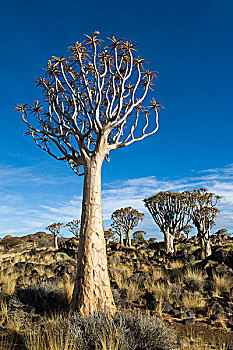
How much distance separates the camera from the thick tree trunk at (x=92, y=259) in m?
5.48

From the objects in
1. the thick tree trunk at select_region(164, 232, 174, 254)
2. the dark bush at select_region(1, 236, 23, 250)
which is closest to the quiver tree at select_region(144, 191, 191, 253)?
the thick tree trunk at select_region(164, 232, 174, 254)

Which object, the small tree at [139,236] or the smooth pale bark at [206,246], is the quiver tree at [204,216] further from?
the small tree at [139,236]

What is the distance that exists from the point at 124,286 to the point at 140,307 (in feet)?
5.79

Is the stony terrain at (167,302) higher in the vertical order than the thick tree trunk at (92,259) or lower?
lower

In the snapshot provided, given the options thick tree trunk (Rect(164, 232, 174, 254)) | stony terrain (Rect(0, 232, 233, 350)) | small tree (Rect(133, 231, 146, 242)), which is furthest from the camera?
small tree (Rect(133, 231, 146, 242))

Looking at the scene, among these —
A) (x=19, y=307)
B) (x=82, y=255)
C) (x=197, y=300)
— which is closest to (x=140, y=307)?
(x=197, y=300)

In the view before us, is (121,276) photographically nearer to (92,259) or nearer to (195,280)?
(195,280)

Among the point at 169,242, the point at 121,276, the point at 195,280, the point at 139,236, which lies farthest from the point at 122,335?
the point at 139,236

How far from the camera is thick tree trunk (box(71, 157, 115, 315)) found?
5.48 m

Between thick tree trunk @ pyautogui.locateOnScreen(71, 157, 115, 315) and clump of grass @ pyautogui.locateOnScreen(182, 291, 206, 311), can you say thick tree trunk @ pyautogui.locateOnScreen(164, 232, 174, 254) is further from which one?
thick tree trunk @ pyautogui.locateOnScreen(71, 157, 115, 315)

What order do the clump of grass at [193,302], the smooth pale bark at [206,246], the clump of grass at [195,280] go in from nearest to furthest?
the clump of grass at [193,302]
the clump of grass at [195,280]
the smooth pale bark at [206,246]

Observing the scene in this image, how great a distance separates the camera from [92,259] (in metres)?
5.68

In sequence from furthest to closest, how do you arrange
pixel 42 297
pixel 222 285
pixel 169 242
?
pixel 169 242 < pixel 222 285 < pixel 42 297

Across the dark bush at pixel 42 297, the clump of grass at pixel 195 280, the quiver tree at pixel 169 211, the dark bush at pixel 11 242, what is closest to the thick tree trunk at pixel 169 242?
the quiver tree at pixel 169 211
